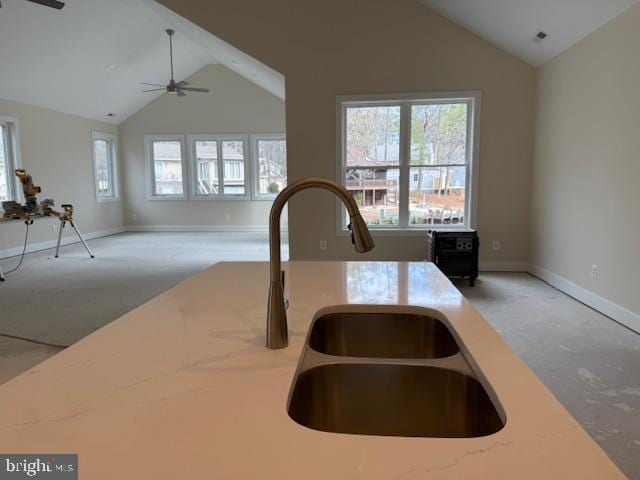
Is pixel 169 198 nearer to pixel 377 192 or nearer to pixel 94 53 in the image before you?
pixel 94 53

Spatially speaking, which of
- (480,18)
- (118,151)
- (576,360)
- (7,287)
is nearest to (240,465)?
(576,360)

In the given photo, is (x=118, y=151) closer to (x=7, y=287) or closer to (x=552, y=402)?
(x=7, y=287)

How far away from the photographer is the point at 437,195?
5.52m

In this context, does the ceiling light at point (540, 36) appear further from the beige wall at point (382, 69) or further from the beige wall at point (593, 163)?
the beige wall at point (382, 69)

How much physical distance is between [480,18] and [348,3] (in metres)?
1.56

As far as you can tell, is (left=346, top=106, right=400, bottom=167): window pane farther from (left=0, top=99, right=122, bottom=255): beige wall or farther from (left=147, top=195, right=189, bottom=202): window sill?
(left=147, top=195, right=189, bottom=202): window sill

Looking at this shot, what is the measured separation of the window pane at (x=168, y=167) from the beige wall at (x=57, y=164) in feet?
3.66

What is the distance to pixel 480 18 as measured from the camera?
456 centimetres

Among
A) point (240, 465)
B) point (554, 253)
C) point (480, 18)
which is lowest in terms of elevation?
point (554, 253)

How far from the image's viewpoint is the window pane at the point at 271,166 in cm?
967

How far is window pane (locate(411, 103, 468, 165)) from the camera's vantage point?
534 cm

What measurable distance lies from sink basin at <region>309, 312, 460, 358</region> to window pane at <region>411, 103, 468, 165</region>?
176 inches

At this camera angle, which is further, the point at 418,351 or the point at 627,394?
the point at 627,394

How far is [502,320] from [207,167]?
797cm
